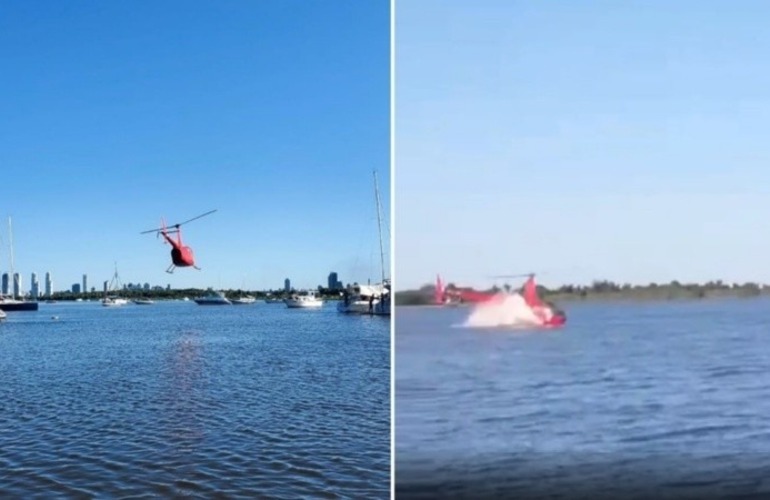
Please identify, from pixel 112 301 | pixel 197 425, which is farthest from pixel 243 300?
pixel 197 425

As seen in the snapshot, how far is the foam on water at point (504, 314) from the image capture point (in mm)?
3062

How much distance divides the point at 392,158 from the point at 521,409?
1.62 meters

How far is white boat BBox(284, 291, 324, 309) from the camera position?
89.7 ft

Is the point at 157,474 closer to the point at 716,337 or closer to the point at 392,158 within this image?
the point at 392,158

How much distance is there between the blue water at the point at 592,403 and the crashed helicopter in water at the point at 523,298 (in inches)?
2.1

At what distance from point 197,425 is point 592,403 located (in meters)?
2.09

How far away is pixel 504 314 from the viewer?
3.28 meters

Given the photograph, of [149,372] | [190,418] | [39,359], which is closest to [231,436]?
[190,418]

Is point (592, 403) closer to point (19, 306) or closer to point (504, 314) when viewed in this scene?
point (504, 314)

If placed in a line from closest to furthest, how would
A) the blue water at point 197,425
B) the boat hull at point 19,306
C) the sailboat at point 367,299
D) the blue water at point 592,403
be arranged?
the blue water at point 592,403 → the blue water at point 197,425 → the sailboat at point 367,299 → the boat hull at point 19,306

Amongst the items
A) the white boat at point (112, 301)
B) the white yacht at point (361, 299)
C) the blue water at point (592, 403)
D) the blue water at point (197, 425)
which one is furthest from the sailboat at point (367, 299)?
the white boat at point (112, 301)

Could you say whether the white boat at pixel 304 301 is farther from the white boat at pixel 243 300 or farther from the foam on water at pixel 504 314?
the foam on water at pixel 504 314

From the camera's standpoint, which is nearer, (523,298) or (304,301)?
(523,298)

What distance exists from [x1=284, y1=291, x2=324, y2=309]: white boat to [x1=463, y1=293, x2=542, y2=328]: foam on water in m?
24.1
